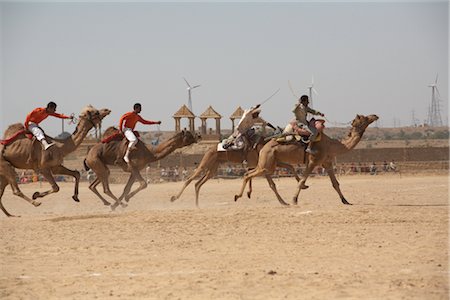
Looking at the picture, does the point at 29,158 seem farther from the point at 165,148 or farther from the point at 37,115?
the point at 165,148

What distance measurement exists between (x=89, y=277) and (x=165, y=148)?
1059 cm

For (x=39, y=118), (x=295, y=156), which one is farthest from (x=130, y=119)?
(x=295, y=156)

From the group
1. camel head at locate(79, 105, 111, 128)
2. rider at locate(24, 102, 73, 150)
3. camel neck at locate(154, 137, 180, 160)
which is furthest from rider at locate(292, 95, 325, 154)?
rider at locate(24, 102, 73, 150)

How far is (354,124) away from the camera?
19.9 m

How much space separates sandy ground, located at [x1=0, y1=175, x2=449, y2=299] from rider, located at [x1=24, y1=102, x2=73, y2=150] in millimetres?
Result: 1795

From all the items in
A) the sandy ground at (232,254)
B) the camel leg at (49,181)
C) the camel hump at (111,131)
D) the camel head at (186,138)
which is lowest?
the sandy ground at (232,254)

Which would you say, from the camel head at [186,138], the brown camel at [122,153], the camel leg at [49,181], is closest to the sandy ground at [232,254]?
the camel leg at [49,181]

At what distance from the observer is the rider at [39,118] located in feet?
60.8

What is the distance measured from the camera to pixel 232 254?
461 inches

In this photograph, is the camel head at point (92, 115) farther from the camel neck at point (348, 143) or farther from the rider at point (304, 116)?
the camel neck at point (348, 143)

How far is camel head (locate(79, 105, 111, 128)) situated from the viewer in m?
19.6

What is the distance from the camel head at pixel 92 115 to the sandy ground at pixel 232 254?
2.53 meters

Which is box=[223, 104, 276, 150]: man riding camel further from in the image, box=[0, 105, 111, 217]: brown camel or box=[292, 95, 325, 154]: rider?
box=[0, 105, 111, 217]: brown camel

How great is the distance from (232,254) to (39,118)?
878 cm
